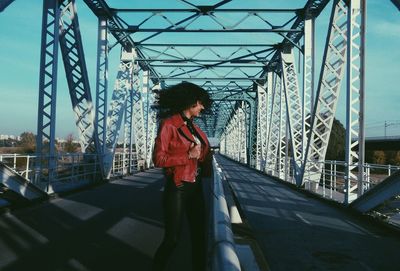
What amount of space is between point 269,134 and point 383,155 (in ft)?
200

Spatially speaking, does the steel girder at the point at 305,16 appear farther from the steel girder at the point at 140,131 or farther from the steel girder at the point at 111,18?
the steel girder at the point at 140,131

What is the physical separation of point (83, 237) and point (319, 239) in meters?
3.88

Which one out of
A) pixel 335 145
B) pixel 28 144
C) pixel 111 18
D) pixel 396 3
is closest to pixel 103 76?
pixel 111 18

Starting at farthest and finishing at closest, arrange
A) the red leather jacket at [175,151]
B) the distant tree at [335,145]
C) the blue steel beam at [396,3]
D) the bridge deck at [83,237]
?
1. the distant tree at [335,145]
2. the blue steel beam at [396,3]
3. the bridge deck at [83,237]
4. the red leather jacket at [175,151]

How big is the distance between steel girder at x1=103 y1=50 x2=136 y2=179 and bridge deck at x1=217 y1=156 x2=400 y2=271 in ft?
32.6

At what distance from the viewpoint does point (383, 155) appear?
8525 centimetres

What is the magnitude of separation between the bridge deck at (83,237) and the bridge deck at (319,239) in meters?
1.49

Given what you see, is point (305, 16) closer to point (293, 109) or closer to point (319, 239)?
point (293, 109)

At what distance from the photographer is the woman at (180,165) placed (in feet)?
12.7

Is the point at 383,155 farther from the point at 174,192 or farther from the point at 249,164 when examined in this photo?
the point at 174,192

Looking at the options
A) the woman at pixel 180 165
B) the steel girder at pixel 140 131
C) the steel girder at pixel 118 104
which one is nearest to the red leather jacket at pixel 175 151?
the woman at pixel 180 165

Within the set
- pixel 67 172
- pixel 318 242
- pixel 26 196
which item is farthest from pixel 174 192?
pixel 67 172

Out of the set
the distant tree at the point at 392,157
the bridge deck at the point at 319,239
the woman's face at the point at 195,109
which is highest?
the woman's face at the point at 195,109

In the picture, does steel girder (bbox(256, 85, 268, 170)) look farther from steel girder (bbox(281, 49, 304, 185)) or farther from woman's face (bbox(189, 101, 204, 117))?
woman's face (bbox(189, 101, 204, 117))
